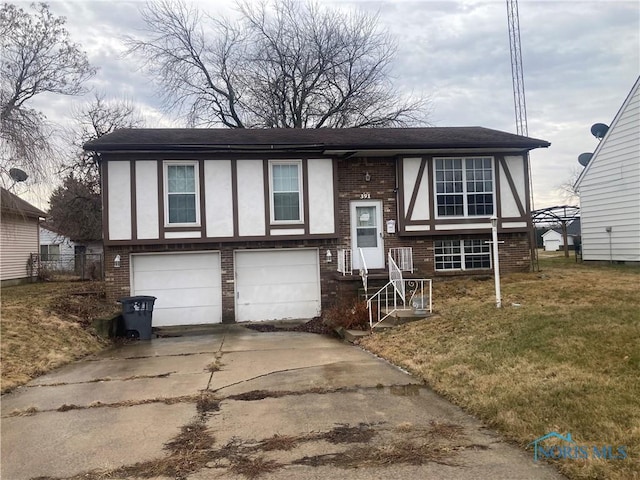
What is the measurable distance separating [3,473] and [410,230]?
12369 mm

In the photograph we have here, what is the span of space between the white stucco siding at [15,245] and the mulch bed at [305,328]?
43.8 feet

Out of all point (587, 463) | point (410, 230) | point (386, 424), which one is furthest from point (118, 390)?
point (410, 230)

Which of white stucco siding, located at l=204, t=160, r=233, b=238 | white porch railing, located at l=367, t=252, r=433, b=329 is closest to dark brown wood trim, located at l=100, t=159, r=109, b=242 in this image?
white stucco siding, located at l=204, t=160, r=233, b=238

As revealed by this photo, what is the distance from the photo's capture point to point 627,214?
17125mm

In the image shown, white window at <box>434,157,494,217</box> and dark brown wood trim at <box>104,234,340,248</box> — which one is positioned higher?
white window at <box>434,157,494,217</box>

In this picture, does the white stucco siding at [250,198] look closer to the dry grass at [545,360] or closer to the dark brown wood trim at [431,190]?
the dark brown wood trim at [431,190]

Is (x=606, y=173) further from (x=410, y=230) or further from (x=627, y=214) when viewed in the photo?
(x=410, y=230)

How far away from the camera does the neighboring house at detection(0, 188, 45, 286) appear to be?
2097 cm

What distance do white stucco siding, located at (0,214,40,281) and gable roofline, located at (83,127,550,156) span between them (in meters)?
9.23

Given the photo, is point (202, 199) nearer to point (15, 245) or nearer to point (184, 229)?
point (184, 229)

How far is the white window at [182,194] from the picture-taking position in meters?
14.4

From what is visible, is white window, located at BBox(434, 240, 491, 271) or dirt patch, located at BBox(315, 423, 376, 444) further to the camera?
white window, located at BBox(434, 240, 491, 271)

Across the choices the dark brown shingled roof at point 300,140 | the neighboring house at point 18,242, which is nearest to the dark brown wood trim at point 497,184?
the dark brown shingled roof at point 300,140

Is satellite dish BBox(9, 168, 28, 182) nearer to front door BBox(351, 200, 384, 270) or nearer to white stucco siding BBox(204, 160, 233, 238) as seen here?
white stucco siding BBox(204, 160, 233, 238)
